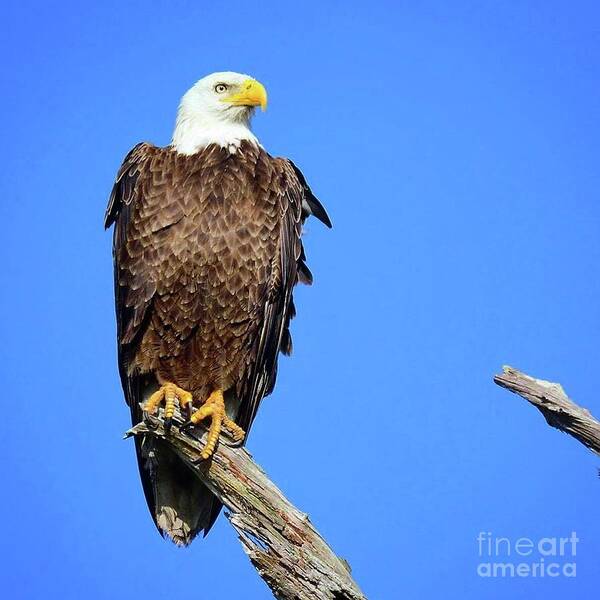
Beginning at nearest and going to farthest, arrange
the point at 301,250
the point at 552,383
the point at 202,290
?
1. the point at 552,383
2. the point at 202,290
3. the point at 301,250

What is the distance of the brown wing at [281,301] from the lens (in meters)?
6.85

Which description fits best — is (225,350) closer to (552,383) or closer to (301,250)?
(301,250)

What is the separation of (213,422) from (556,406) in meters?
2.18

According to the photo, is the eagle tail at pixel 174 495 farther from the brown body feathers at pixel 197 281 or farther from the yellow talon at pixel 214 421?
the yellow talon at pixel 214 421

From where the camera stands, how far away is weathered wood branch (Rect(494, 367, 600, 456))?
16.5 feet

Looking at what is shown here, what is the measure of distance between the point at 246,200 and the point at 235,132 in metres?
0.81

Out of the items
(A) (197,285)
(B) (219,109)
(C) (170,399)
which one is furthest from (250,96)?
(C) (170,399)

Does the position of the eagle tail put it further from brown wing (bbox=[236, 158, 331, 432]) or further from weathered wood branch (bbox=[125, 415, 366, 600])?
weathered wood branch (bbox=[125, 415, 366, 600])

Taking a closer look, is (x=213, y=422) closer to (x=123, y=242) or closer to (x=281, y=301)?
(x=281, y=301)

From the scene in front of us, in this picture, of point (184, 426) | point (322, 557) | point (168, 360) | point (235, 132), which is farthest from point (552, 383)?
Answer: point (235, 132)

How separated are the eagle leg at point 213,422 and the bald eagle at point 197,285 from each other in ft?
0.04

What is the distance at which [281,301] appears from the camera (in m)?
6.93

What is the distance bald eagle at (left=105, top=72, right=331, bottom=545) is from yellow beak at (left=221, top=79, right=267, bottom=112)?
0.43 m

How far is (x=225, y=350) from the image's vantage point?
675 centimetres
